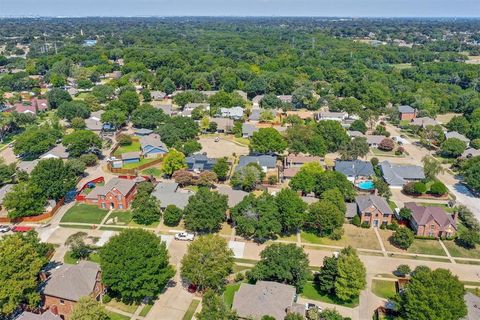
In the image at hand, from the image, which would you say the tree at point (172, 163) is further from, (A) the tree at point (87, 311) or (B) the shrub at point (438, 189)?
(B) the shrub at point (438, 189)

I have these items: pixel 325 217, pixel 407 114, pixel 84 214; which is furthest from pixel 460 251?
pixel 407 114

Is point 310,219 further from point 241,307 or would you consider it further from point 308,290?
point 241,307

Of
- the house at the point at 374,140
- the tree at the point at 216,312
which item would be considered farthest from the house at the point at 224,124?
the tree at the point at 216,312

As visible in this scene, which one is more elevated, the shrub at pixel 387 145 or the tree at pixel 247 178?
the tree at pixel 247 178

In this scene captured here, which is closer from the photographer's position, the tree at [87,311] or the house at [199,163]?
the tree at [87,311]

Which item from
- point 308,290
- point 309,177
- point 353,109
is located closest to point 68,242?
point 308,290

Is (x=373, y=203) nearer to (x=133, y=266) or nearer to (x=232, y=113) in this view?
(x=133, y=266)

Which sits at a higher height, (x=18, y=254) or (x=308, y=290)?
(x=18, y=254)
